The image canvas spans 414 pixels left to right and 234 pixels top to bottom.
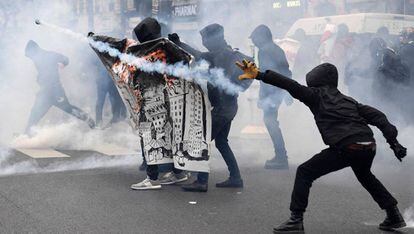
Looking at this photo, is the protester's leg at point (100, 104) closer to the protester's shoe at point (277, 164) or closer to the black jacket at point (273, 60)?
the black jacket at point (273, 60)

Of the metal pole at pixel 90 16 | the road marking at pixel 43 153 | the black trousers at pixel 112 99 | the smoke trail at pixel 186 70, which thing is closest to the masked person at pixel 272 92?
the smoke trail at pixel 186 70

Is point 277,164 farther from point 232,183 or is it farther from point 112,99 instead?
point 112,99

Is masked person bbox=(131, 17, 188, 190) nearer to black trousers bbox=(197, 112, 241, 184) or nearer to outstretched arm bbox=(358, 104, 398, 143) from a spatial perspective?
black trousers bbox=(197, 112, 241, 184)

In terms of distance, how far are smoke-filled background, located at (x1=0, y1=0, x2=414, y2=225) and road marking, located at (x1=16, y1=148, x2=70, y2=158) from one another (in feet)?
0.86

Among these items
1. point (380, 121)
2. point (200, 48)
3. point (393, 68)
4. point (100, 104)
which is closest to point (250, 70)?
point (380, 121)

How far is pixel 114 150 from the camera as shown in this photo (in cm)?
857

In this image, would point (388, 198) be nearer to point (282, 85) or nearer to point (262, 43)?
point (282, 85)

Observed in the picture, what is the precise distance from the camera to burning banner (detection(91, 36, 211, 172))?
5598 millimetres

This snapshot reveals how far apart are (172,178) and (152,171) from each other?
383 mm

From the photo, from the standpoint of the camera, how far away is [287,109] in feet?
34.1

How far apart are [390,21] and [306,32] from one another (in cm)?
158

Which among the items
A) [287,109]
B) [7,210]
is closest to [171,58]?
[7,210]

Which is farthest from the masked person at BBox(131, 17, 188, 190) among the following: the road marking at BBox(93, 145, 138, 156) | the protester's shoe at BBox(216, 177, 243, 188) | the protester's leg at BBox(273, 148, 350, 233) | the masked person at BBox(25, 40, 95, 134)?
the masked person at BBox(25, 40, 95, 134)

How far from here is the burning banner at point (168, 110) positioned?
560 centimetres
